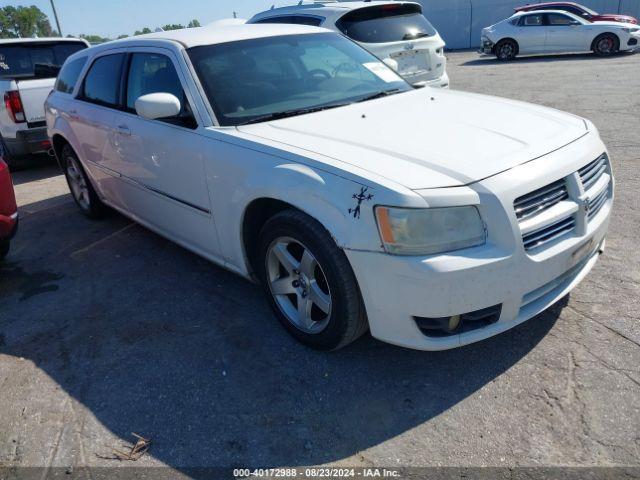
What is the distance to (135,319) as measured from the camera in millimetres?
3652

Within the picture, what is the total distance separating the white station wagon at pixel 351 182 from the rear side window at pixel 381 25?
127 inches

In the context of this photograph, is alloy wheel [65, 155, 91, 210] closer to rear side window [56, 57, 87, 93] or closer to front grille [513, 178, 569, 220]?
rear side window [56, 57, 87, 93]

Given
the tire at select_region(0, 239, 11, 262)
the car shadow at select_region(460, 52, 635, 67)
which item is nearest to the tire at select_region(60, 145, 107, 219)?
the tire at select_region(0, 239, 11, 262)

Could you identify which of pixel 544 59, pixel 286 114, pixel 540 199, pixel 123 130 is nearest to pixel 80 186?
pixel 123 130

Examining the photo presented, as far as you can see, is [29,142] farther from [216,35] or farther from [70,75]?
[216,35]

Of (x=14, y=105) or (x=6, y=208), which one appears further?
(x=14, y=105)

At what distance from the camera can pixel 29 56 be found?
843cm

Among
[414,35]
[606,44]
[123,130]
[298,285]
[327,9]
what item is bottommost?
[606,44]

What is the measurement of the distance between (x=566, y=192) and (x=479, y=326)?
0.82 metres

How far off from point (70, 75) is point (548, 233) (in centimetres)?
487

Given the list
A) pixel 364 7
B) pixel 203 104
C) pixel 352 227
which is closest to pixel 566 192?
pixel 352 227

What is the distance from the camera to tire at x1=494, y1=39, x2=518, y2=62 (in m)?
17.6

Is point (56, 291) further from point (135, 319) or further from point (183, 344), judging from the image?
point (183, 344)

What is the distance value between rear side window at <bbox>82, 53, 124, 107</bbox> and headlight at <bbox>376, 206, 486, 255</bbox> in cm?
297
